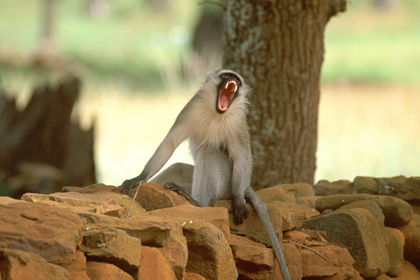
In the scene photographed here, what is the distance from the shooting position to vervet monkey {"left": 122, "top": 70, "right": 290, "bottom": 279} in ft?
16.7

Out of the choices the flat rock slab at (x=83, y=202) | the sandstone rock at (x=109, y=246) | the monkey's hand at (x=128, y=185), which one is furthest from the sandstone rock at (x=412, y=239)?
the sandstone rock at (x=109, y=246)

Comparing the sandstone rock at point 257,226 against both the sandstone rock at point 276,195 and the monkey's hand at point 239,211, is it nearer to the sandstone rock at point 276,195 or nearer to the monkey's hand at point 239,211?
the monkey's hand at point 239,211

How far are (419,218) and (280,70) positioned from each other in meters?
1.69

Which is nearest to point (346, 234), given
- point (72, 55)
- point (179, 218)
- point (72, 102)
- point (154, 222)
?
point (179, 218)

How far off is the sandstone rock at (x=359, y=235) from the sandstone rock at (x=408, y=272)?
387mm

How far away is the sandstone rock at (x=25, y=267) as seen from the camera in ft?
8.63

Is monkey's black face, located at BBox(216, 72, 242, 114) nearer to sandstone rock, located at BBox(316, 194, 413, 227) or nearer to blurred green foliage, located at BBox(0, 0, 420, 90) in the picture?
sandstone rock, located at BBox(316, 194, 413, 227)

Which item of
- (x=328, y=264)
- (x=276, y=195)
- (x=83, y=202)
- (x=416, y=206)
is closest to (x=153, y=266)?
(x=83, y=202)

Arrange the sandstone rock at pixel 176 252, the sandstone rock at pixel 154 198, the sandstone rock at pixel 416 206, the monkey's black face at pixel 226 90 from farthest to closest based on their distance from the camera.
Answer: the sandstone rock at pixel 416 206
the monkey's black face at pixel 226 90
the sandstone rock at pixel 154 198
the sandstone rock at pixel 176 252

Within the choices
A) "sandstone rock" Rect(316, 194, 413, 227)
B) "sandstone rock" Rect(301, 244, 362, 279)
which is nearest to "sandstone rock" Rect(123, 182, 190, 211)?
"sandstone rock" Rect(301, 244, 362, 279)

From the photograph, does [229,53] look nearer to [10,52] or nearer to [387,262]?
[387,262]

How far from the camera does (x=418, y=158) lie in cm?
986

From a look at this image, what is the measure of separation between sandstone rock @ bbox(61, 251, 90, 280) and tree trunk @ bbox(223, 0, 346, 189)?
11.3 feet

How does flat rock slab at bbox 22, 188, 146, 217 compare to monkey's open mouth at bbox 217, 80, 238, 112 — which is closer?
flat rock slab at bbox 22, 188, 146, 217
